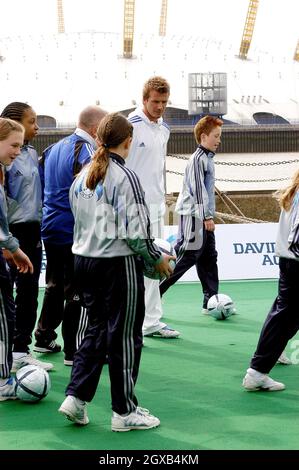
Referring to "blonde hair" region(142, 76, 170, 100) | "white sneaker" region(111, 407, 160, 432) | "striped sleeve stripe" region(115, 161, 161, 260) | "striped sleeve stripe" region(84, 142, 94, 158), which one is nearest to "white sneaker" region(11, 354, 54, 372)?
"striped sleeve stripe" region(84, 142, 94, 158)

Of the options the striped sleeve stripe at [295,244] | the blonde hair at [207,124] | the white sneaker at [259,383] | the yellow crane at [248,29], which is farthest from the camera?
the yellow crane at [248,29]

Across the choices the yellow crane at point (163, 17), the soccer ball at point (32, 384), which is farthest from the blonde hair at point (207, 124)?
the yellow crane at point (163, 17)

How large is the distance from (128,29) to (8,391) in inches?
2668

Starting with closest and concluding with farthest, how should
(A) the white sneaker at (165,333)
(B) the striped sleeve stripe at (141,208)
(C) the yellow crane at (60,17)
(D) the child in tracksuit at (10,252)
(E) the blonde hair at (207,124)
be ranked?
(B) the striped sleeve stripe at (141,208) → (D) the child in tracksuit at (10,252) → (A) the white sneaker at (165,333) → (E) the blonde hair at (207,124) → (C) the yellow crane at (60,17)

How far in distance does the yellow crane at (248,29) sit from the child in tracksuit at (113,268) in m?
71.9

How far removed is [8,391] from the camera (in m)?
6.68

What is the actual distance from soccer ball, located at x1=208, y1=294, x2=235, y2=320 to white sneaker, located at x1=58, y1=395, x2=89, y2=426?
172 inches

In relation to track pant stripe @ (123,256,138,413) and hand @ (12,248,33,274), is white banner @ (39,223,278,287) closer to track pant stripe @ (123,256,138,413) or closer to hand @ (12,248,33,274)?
hand @ (12,248,33,274)

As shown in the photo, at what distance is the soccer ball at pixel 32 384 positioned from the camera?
21.6ft

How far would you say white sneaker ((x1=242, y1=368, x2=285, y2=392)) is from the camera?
22.5ft

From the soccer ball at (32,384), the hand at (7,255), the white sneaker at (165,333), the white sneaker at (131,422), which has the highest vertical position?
the hand at (7,255)

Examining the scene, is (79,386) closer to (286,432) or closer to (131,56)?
(286,432)

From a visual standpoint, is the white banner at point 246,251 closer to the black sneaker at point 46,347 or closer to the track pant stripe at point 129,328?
the black sneaker at point 46,347

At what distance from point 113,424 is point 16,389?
95 cm
